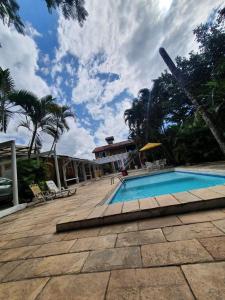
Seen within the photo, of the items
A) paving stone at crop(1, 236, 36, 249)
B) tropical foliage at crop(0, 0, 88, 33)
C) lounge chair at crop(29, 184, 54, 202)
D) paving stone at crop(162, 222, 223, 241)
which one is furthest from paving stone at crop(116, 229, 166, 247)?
lounge chair at crop(29, 184, 54, 202)

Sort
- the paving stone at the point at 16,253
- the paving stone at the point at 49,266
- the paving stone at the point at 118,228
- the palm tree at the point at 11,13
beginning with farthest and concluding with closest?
the palm tree at the point at 11,13, the paving stone at the point at 118,228, the paving stone at the point at 16,253, the paving stone at the point at 49,266

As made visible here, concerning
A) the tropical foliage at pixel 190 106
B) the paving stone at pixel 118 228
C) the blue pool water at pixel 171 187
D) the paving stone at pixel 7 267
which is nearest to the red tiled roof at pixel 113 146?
the tropical foliage at pixel 190 106

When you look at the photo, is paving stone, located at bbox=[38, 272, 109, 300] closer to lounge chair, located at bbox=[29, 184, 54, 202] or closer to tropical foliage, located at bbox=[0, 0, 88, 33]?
tropical foliage, located at bbox=[0, 0, 88, 33]

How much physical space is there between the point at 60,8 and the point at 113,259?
6.30 metres

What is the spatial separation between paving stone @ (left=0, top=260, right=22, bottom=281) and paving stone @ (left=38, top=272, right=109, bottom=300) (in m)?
0.75

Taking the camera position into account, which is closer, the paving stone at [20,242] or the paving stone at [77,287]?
the paving stone at [77,287]

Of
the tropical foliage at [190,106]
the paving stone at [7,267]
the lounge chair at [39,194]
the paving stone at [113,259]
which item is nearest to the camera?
the paving stone at [113,259]

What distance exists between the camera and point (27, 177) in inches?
374

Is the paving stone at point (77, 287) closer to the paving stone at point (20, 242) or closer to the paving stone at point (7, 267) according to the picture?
the paving stone at point (7, 267)

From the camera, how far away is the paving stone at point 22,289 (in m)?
1.60

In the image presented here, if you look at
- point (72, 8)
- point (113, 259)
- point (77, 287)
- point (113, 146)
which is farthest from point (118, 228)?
point (113, 146)

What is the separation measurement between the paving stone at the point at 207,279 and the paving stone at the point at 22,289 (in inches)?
52.3

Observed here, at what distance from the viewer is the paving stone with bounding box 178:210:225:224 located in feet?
8.48

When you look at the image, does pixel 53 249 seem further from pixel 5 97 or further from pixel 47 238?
pixel 5 97
